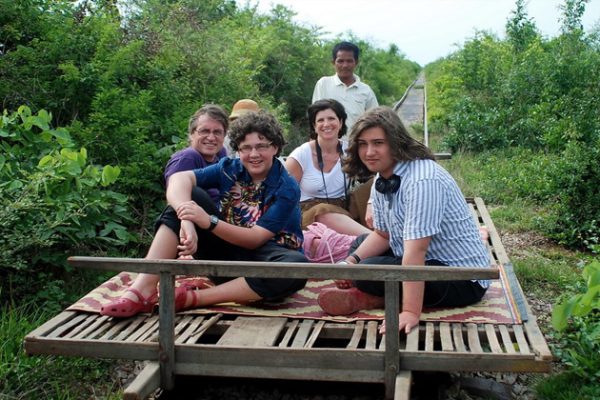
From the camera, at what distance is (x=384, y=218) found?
4016 millimetres

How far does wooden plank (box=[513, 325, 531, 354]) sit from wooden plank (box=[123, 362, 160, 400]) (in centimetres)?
172

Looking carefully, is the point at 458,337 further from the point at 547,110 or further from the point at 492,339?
the point at 547,110

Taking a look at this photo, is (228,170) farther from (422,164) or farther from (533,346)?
(533,346)

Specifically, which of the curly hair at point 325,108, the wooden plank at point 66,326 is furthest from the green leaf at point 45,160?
the curly hair at point 325,108

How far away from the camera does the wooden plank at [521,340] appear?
3.28m

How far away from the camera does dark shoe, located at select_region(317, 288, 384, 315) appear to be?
12.5 ft

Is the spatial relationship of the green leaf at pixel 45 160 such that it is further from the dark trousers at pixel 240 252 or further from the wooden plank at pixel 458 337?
the wooden plank at pixel 458 337

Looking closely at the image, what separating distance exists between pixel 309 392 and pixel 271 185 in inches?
48.2

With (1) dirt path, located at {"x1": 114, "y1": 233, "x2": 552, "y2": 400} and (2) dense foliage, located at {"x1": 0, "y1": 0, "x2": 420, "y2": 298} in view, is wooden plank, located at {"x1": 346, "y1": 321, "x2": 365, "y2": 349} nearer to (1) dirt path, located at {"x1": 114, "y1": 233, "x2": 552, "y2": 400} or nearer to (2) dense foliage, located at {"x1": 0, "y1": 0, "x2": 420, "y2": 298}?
(1) dirt path, located at {"x1": 114, "y1": 233, "x2": 552, "y2": 400}

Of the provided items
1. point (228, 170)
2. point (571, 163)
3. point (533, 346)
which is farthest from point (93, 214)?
point (571, 163)

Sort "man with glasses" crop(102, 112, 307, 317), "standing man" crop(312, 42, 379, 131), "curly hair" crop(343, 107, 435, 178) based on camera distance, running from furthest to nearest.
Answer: "standing man" crop(312, 42, 379, 131) < "man with glasses" crop(102, 112, 307, 317) < "curly hair" crop(343, 107, 435, 178)

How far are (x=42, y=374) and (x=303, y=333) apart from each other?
154 centimetres

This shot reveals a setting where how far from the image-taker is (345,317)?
3.80 meters

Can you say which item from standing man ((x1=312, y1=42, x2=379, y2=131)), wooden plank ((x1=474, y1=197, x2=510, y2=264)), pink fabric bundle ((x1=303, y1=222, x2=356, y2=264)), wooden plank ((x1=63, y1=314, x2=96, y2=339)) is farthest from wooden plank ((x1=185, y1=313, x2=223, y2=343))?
standing man ((x1=312, y1=42, x2=379, y2=131))
